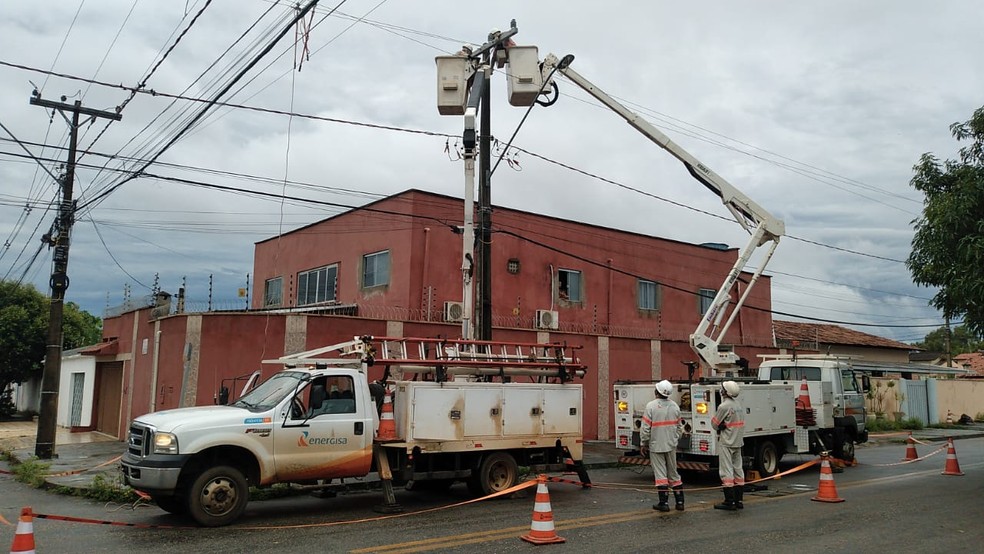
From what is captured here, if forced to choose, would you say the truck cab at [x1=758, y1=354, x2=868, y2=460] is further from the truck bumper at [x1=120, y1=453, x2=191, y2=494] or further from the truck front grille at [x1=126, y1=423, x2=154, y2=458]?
the truck front grille at [x1=126, y1=423, x2=154, y2=458]

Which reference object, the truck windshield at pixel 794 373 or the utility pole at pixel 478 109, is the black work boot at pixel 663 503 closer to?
the utility pole at pixel 478 109

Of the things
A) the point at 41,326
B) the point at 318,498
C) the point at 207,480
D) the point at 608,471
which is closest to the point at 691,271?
the point at 608,471

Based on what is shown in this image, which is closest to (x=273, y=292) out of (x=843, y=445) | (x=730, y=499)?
(x=843, y=445)

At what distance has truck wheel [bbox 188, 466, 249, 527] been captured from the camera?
9102mm

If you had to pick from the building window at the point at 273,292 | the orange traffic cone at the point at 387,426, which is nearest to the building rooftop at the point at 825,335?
the building window at the point at 273,292

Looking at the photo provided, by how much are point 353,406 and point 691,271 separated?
2064cm

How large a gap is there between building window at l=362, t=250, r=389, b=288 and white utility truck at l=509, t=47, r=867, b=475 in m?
8.37

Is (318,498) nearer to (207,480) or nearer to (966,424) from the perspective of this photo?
(207,480)

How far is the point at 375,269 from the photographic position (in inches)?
903

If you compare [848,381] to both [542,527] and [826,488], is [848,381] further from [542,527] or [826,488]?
[542,527]

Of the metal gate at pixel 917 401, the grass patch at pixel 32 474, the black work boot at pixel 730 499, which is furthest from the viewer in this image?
the metal gate at pixel 917 401

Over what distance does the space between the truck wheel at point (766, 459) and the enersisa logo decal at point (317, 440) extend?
8.64 m

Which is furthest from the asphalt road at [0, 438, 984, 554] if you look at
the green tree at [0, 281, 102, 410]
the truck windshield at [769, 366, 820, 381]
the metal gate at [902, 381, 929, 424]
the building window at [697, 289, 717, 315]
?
the green tree at [0, 281, 102, 410]

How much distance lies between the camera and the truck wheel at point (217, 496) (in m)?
9.10
